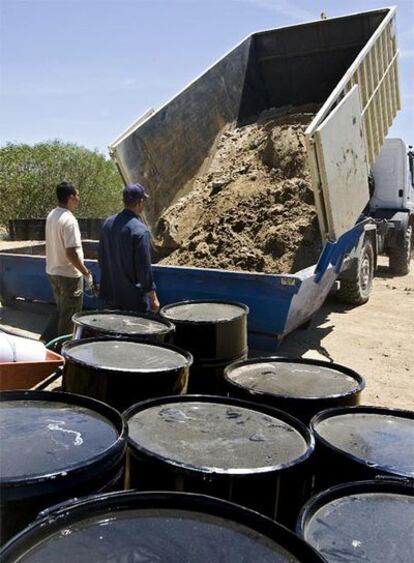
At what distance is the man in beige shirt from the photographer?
4938 millimetres

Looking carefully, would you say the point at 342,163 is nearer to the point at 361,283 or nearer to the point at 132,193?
the point at 132,193

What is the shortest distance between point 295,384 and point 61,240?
3012 mm

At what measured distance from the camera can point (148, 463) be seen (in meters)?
1.87

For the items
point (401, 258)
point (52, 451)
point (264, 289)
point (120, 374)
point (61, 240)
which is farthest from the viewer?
point (401, 258)

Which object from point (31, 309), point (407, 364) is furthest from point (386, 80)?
point (31, 309)

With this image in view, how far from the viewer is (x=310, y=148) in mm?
4945

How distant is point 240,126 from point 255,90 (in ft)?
2.61

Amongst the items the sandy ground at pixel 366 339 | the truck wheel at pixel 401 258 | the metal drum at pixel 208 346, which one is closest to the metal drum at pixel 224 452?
the metal drum at pixel 208 346

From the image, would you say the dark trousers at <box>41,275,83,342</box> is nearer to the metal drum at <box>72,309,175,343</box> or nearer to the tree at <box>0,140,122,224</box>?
the metal drum at <box>72,309,175,343</box>

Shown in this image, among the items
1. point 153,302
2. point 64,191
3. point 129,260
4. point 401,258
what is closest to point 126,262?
point 129,260

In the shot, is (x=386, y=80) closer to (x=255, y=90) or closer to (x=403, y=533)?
(x=255, y=90)

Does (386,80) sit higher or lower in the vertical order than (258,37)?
lower

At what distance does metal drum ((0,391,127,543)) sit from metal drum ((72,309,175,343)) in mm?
898

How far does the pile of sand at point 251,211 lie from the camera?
19.7ft
